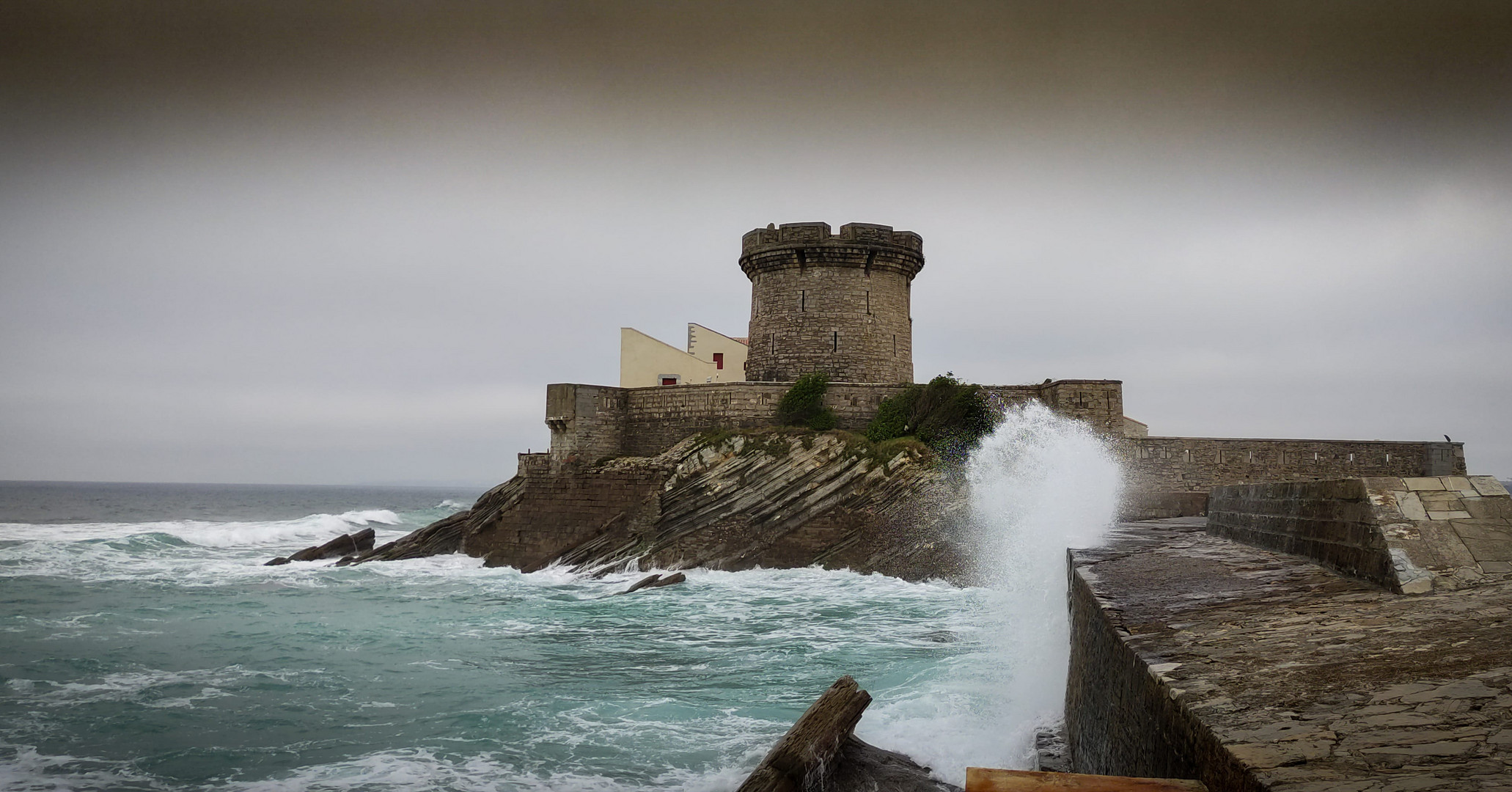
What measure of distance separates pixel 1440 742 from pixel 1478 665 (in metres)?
1.03

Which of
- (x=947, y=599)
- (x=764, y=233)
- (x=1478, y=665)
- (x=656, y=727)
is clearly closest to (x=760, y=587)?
(x=947, y=599)

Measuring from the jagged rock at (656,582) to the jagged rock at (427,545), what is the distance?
720cm

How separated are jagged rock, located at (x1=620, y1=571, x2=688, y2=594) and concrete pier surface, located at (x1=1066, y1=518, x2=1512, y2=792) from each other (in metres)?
10.8

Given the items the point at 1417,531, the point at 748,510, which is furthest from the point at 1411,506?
the point at 748,510

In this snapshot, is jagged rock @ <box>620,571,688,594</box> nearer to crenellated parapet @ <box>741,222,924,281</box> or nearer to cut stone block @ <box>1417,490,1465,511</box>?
crenellated parapet @ <box>741,222,924,281</box>

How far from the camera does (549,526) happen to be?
19766 millimetres

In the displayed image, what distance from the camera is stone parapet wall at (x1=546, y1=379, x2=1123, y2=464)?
19.6 m

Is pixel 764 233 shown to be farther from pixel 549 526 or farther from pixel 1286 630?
pixel 1286 630

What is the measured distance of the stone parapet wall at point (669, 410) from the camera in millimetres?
19594

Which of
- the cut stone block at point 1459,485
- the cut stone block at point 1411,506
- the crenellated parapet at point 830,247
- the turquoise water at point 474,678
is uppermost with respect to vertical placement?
the crenellated parapet at point 830,247

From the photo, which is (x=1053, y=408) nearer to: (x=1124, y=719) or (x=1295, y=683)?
(x=1124, y=719)

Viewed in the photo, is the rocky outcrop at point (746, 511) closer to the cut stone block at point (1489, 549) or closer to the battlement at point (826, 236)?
the battlement at point (826, 236)

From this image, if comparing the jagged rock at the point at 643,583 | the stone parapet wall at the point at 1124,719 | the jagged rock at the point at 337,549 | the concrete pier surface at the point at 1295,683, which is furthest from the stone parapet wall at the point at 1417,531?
the jagged rock at the point at 337,549

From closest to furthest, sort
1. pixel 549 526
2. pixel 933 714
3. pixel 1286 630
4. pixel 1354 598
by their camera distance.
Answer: pixel 1286 630
pixel 1354 598
pixel 933 714
pixel 549 526
